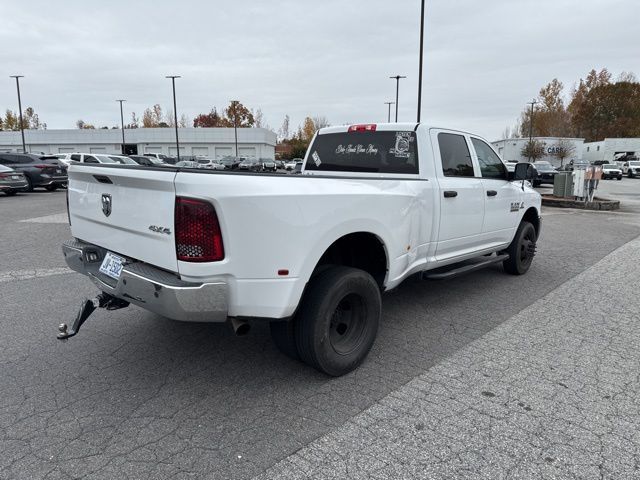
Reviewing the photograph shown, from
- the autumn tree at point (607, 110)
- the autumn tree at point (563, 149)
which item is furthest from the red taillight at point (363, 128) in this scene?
the autumn tree at point (607, 110)

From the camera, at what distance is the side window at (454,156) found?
4.53m

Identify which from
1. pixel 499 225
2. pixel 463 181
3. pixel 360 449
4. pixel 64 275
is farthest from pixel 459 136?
pixel 64 275

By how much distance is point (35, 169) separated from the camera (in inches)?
745

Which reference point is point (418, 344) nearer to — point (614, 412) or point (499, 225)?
point (614, 412)

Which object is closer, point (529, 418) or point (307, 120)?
point (529, 418)

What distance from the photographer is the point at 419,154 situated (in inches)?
169

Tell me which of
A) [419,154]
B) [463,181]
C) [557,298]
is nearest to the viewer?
[419,154]

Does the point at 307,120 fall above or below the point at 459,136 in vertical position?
above

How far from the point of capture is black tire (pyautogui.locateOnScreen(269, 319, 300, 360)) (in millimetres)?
3129

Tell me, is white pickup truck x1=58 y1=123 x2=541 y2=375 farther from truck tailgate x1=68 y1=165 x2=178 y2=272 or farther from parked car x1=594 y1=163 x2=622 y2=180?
parked car x1=594 y1=163 x2=622 y2=180

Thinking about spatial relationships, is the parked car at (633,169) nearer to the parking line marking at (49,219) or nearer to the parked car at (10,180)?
the parking line marking at (49,219)

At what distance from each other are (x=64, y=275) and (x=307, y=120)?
96695mm

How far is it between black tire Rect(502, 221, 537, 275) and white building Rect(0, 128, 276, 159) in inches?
2738

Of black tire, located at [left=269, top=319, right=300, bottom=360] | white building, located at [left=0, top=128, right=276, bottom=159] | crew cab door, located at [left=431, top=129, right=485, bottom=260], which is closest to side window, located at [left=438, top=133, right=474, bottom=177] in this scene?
crew cab door, located at [left=431, top=129, right=485, bottom=260]
